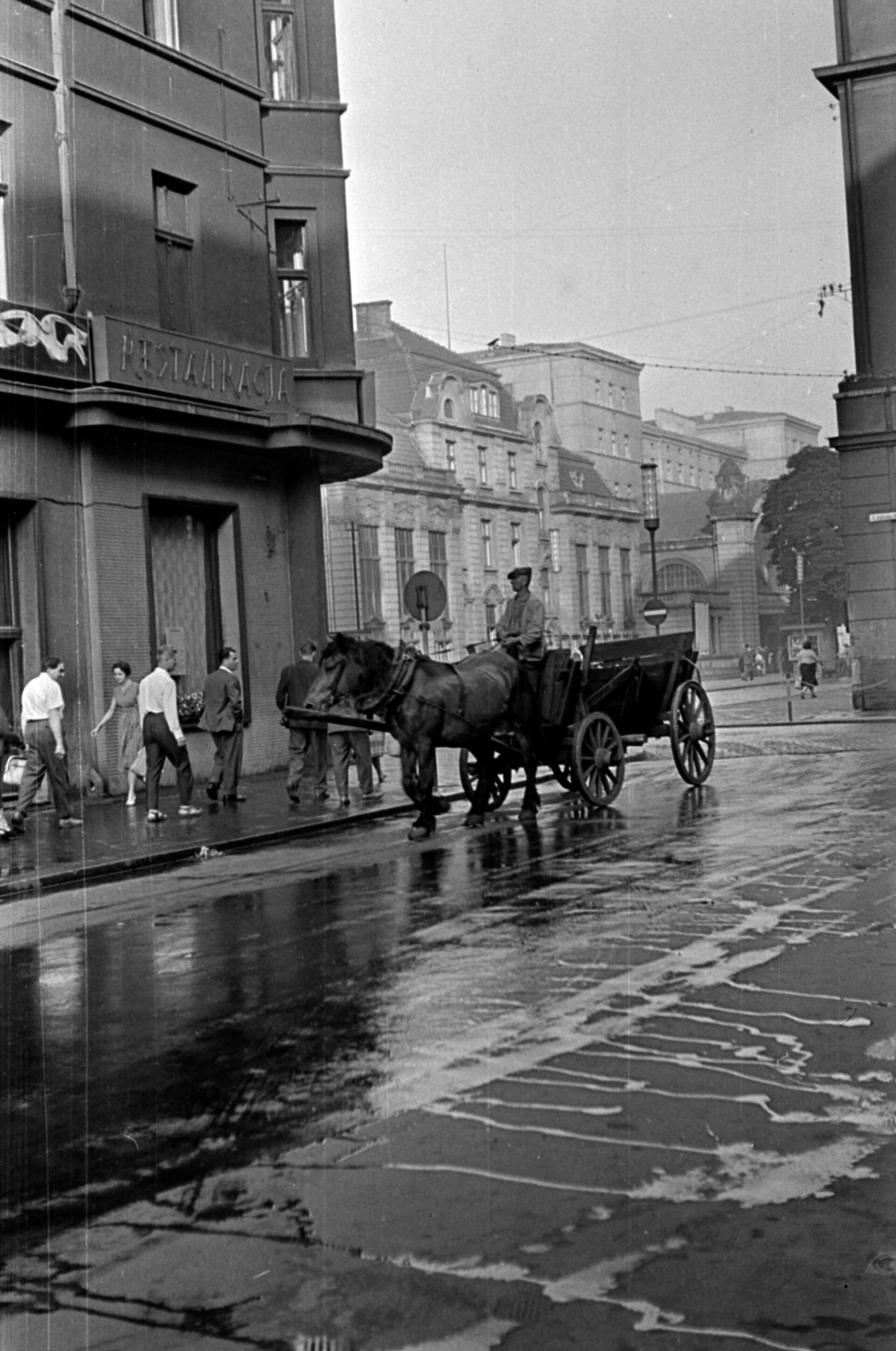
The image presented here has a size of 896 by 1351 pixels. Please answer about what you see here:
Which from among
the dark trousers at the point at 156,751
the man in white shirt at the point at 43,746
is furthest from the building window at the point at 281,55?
the dark trousers at the point at 156,751

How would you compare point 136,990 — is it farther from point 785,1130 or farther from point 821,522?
point 821,522

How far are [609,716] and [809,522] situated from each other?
1877 cm

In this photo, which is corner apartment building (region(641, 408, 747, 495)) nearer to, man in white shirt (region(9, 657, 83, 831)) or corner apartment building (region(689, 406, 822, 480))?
corner apartment building (region(689, 406, 822, 480))

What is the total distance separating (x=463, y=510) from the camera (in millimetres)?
28125

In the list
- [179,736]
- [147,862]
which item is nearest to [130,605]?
[179,736]

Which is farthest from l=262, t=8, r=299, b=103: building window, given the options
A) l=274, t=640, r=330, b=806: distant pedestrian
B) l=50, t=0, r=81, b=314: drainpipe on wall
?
l=274, t=640, r=330, b=806: distant pedestrian

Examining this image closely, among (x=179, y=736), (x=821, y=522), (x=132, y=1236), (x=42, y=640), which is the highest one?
(x=821, y=522)

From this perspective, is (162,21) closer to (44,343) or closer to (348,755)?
(44,343)

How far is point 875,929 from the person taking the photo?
7.75 m

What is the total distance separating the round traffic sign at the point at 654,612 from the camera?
28.4 meters

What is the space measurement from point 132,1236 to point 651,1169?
59.2 inches

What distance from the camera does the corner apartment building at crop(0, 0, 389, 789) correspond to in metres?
18.2

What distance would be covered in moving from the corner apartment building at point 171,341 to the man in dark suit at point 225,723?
7.21 ft

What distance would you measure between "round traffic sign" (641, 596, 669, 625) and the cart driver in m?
14.4
